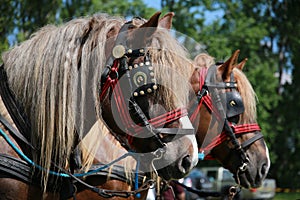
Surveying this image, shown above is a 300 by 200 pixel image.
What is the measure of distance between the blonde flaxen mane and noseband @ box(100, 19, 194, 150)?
0.17 ft

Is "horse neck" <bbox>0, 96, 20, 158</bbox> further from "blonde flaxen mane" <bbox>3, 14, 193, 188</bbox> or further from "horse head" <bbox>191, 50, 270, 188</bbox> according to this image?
"horse head" <bbox>191, 50, 270, 188</bbox>

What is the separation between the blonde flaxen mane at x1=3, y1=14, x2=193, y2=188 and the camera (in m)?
3.07

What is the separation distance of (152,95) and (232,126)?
230 centimetres

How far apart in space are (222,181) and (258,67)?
5944 mm

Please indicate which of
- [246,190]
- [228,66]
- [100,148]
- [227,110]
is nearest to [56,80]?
[100,148]

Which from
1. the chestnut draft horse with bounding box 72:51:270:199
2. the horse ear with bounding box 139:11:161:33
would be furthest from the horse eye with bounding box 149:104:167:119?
the chestnut draft horse with bounding box 72:51:270:199

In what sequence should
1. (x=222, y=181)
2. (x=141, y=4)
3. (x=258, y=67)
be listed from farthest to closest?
(x=258, y=67), (x=222, y=181), (x=141, y=4)

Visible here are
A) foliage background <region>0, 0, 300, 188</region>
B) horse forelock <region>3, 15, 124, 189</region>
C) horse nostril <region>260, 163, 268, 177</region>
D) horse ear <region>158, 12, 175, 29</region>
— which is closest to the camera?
horse forelock <region>3, 15, 124, 189</region>

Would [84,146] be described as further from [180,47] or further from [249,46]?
[249,46]

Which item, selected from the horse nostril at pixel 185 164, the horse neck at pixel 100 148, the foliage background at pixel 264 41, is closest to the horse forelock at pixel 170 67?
the horse nostril at pixel 185 164

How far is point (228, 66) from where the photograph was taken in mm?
5387

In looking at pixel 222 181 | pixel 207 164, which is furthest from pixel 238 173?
pixel 207 164

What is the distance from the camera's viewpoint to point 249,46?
21578 millimetres

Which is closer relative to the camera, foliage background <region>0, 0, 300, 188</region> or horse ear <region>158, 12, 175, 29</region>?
horse ear <region>158, 12, 175, 29</region>
